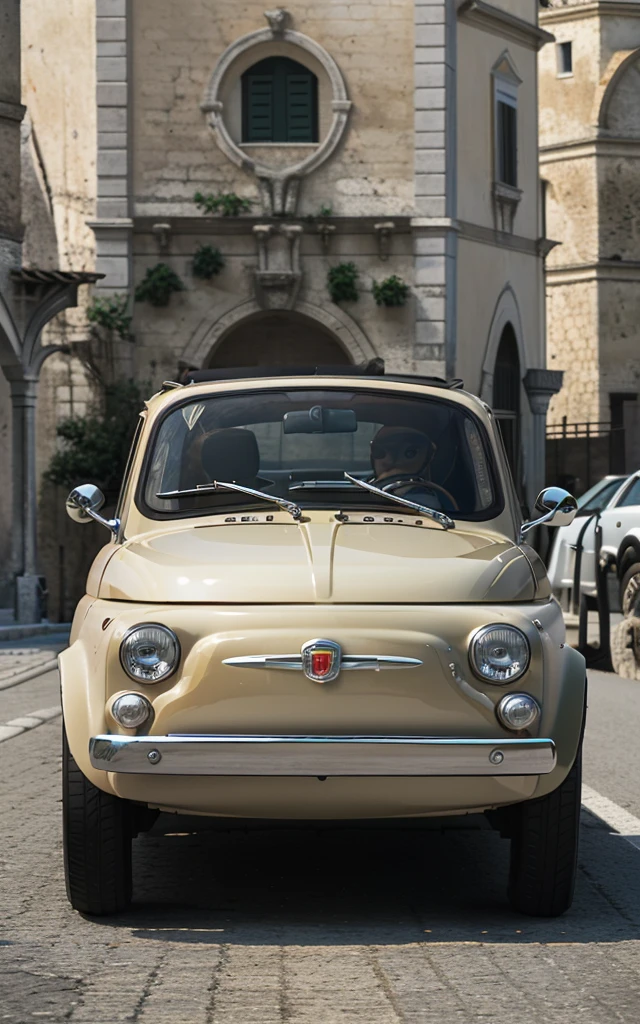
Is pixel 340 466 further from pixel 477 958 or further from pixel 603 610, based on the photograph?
pixel 603 610

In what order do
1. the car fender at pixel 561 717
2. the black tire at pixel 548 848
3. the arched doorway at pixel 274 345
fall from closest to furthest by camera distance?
1. the car fender at pixel 561 717
2. the black tire at pixel 548 848
3. the arched doorway at pixel 274 345

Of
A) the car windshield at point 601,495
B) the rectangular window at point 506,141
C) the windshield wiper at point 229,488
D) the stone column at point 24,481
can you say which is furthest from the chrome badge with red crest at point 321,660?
the rectangular window at point 506,141

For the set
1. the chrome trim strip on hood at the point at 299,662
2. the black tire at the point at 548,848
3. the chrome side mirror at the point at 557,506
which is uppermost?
the chrome side mirror at the point at 557,506

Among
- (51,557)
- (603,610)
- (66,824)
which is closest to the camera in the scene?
(66,824)

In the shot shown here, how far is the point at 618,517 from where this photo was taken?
707 inches

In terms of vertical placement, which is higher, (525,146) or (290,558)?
(525,146)

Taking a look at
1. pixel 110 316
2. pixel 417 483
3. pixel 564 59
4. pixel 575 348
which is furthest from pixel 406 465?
pixel 564 59

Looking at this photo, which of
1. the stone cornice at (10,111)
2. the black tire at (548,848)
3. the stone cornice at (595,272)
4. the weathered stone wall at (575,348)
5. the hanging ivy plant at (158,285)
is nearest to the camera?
the black tire at (548,848)

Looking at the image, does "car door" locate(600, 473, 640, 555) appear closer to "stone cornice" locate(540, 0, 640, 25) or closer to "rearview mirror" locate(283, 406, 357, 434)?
"rearview mirror" locate(283, 406, 357, 434)

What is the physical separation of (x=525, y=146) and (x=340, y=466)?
27213mm

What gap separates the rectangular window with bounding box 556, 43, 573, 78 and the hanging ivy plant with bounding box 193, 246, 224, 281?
23411 mm

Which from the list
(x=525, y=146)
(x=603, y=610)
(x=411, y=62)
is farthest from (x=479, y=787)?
(x=525, y=146)

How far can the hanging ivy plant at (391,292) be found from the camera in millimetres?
28609

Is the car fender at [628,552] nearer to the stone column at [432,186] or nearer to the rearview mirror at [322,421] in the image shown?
the rearview mirror at [322,421]
